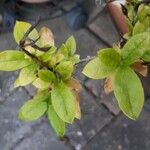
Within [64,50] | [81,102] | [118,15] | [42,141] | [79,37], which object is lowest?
[42,141]

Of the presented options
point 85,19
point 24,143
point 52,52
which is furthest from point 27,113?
point 85,19

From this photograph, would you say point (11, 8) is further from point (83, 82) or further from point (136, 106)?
point (136, 106)

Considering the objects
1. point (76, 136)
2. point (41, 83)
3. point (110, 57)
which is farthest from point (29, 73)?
point (76, 136)

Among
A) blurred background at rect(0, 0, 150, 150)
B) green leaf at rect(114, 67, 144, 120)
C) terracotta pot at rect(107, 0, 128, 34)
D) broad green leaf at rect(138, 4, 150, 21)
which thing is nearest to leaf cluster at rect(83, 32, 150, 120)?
green leaf at rect(114, 67, 144, 120)

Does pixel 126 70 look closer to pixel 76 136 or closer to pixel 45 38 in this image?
pixel 45 38

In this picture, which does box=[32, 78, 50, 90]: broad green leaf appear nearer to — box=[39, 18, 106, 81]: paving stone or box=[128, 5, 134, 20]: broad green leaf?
box=[128, 5, 134, 20]: broad green leaf

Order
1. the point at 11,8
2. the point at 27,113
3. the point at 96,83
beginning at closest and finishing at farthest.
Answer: the point at 27,113
the point at 96,83
the point at 11,8
